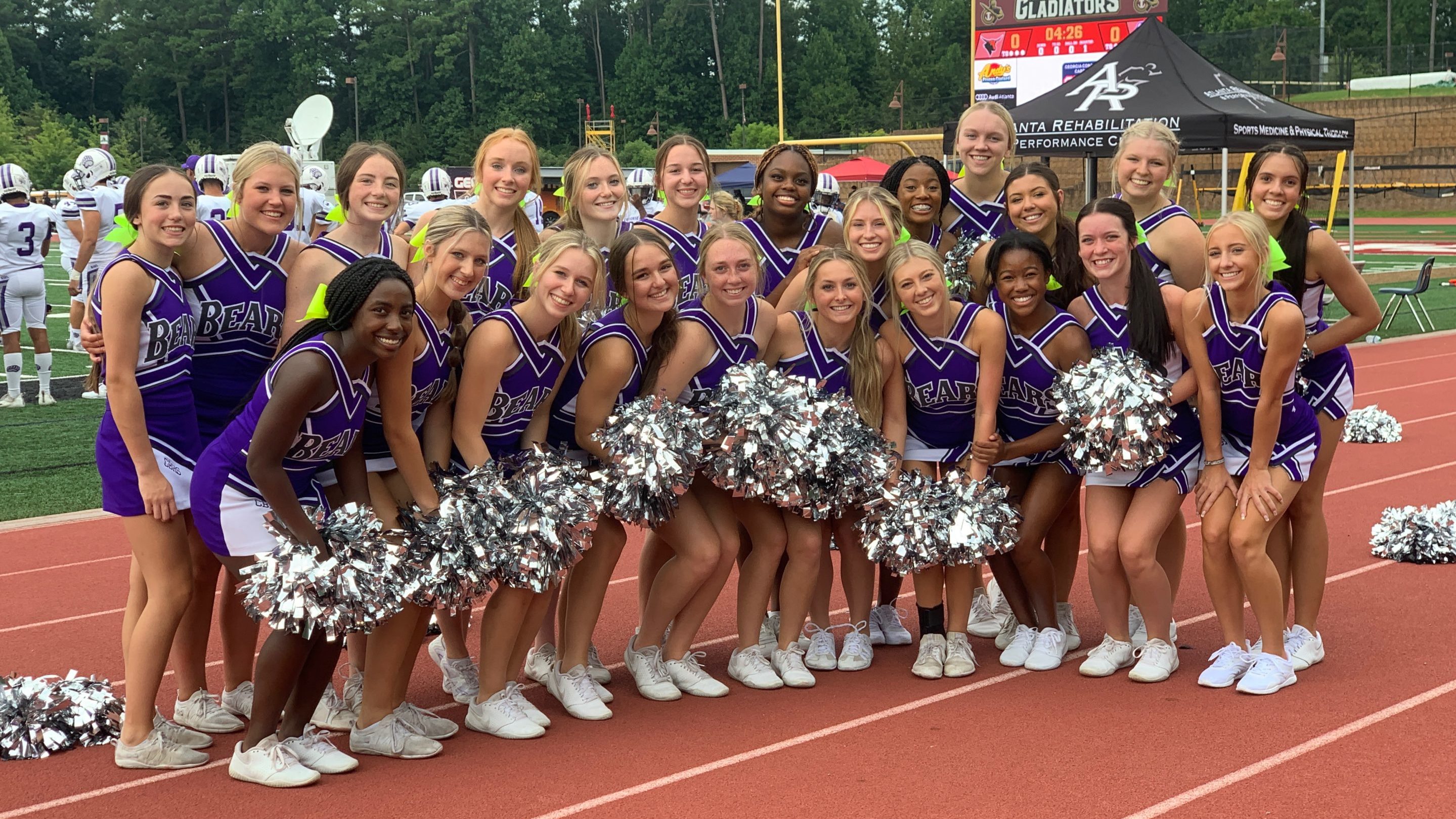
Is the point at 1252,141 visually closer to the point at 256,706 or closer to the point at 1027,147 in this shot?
the point at 1027,147

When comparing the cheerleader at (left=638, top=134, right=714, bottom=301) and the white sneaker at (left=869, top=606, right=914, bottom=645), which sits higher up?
the cheerleader at (left=638, top=134, right=714, bottom=301)

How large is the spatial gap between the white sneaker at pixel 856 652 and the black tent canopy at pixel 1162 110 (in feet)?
27.6

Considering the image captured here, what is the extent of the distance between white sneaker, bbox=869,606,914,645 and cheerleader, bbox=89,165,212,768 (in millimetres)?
2282

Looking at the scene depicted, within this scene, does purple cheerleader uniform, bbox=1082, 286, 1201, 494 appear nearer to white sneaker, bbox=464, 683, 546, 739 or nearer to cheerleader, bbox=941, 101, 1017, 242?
cheerleader, bbox=941, 101, 1017, 242

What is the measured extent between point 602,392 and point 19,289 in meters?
8.81

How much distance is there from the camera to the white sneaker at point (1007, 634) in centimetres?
472

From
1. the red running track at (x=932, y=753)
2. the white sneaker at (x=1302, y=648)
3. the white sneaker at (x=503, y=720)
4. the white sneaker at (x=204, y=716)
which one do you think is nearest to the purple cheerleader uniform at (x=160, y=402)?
the white sneaker at (x=204, y=716)

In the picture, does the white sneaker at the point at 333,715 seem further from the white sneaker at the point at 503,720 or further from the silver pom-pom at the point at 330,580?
the silver pom-pom at the point at 330,580

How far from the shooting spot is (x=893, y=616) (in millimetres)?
4879

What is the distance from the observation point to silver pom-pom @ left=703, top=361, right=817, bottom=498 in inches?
163

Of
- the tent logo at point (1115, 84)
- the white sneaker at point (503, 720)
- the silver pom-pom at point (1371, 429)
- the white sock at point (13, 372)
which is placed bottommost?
the silver pom-pom at point (1371, 429)

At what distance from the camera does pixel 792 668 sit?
4383 millimetres

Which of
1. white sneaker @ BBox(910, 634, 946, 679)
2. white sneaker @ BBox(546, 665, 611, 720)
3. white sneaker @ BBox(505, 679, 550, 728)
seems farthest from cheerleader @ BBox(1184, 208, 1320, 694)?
white sneaker @ BBox(505, 679, 550, 728)

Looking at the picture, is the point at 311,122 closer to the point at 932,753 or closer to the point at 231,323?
the point at 231,323
